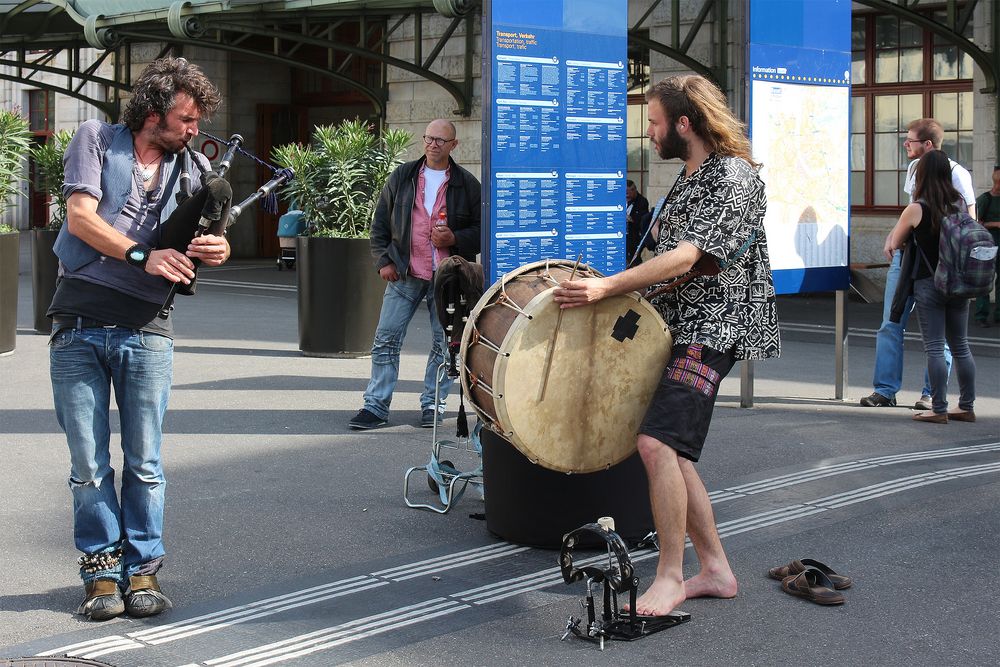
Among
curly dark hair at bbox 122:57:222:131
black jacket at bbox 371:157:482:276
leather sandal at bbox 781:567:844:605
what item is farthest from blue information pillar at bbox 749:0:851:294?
curly dark hair at bbox 122:57:222:131

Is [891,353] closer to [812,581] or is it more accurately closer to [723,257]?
[812,581]

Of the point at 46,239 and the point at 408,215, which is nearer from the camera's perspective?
the point at 408,215

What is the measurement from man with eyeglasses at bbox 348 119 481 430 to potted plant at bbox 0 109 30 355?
4649 mm

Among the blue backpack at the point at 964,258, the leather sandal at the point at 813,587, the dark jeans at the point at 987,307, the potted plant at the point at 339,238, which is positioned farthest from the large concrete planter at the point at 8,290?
the dark jeans at the point at 987,307

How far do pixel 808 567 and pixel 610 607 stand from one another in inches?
37.9

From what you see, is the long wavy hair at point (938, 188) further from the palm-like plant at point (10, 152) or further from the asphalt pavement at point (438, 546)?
the palm-like plant at point (10, 152)

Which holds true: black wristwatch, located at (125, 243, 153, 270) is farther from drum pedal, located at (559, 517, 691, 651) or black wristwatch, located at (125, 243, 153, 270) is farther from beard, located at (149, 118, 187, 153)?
drum pedal, located at (559, 517, 691, 651)

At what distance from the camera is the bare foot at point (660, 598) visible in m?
4.78

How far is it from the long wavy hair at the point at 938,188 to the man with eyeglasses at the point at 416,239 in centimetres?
306

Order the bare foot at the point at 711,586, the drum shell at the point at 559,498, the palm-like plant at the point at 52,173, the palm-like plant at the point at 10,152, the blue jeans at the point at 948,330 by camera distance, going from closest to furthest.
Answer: the bare foot at the point at 711,586 → the drum shell at the point at 559,498 → the blue jeans at the point at 948,330 → the palm-like plant at the point at 10,152 → the palm-like plant at the point at 52,173

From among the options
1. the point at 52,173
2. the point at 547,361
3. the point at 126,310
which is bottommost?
the point at 547,361

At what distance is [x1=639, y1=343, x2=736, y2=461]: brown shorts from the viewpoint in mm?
4828

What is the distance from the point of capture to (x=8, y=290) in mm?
11852

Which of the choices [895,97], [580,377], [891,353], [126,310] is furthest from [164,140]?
[895,97]
